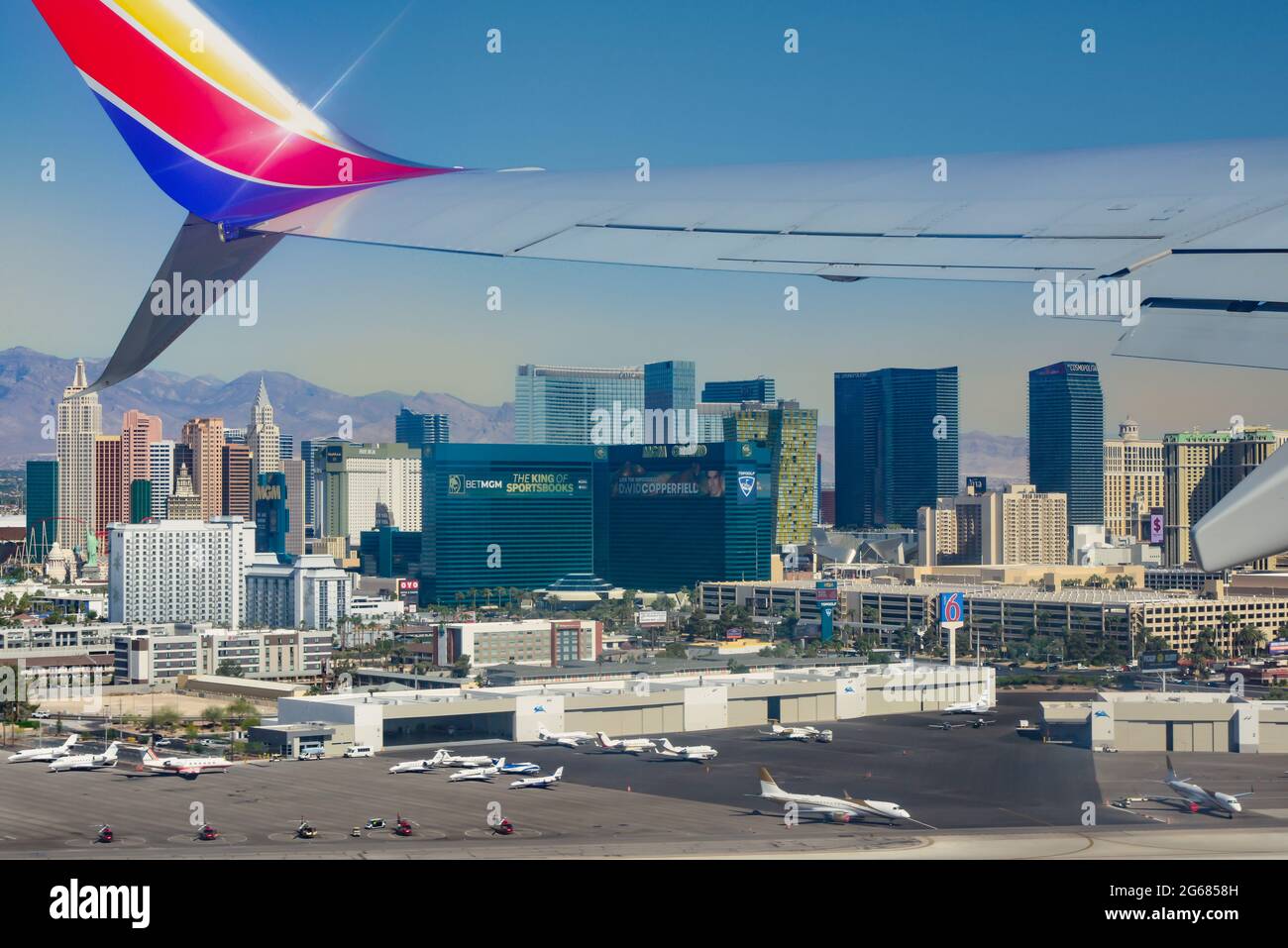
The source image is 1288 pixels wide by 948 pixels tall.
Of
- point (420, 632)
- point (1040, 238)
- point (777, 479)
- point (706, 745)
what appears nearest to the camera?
point (1040, 238)

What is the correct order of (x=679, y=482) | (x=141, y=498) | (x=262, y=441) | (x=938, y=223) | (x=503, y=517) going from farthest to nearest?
(x=262, y=441) < (x=141, y=498) < (x=679, y=482) < (x=503, y=517) < (x=938, y=223)

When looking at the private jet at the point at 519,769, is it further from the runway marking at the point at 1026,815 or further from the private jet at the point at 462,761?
the runway marking at the point at 1026,815

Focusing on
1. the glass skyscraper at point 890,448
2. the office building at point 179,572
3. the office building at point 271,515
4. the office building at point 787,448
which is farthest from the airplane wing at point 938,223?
the glass skyscraper at point 890,448

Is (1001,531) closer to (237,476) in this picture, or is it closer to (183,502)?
(183,502)

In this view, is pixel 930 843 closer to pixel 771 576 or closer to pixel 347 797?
pixel 347 797

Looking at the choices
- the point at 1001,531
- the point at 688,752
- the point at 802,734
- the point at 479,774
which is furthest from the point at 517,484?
the point at 479,774

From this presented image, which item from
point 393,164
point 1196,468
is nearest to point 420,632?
point 1196,468
